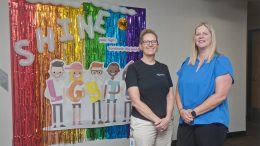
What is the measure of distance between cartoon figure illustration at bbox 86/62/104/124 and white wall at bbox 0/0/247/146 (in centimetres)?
48

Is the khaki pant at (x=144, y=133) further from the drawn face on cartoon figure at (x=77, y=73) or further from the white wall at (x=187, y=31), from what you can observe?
the white wall at (x=187, y=31)

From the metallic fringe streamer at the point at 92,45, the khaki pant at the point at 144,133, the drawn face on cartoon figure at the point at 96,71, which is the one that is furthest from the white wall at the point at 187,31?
the khaki pant at the point at 144,133

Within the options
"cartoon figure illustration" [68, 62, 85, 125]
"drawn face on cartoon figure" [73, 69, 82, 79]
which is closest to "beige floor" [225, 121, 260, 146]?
"cartoon figure illustration" [68, 62, 85, 125]

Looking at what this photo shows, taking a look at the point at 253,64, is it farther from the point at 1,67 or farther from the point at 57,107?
the point at 1,67

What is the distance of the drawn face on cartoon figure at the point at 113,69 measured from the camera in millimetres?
3363

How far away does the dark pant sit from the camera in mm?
1668

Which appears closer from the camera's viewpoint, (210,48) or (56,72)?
(210,48)

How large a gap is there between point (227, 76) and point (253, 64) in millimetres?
5047

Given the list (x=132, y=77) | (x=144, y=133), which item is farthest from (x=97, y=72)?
(x=144, y=133)

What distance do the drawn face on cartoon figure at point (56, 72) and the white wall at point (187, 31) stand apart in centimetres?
44

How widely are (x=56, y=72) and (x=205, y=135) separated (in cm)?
188

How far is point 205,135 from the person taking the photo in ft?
5.49

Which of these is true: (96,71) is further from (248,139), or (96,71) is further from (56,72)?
(248,139)

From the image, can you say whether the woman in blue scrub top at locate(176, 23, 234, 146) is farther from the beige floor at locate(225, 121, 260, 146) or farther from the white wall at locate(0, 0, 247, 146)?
the beige floor at locate(225, 121, 260, 146)
